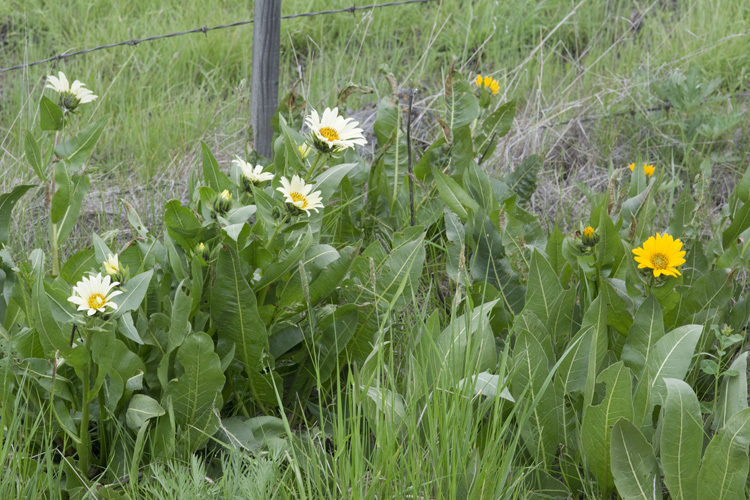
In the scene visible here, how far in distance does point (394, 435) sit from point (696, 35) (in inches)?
127

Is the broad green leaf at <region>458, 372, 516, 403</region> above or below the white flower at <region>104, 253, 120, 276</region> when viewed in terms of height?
below

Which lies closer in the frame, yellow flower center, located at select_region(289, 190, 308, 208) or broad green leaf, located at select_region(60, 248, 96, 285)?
yellow flower center, located at select_region(289, 190, 308, 208)

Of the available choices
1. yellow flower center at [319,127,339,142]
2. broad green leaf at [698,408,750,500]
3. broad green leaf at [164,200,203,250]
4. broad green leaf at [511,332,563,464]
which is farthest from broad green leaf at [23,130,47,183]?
broad green leaf at [698,408,750,500]

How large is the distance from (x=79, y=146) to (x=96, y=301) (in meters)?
0.62

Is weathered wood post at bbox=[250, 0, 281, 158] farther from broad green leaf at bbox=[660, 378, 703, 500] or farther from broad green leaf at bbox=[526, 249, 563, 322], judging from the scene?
broad green leaf at bbox=[660, 378, 703, 500]

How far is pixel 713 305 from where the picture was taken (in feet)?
5.81

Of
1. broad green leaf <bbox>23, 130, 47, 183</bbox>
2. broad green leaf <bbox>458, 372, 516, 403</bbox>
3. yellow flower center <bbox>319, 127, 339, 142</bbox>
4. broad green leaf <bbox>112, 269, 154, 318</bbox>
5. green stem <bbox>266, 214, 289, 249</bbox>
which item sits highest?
yellow flower center <bbox>319, 127, 339, 142</bbox>

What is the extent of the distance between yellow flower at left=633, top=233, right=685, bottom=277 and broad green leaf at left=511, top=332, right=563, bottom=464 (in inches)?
11.9

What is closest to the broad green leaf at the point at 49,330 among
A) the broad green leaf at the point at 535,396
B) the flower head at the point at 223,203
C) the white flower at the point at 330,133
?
the flower head at the point at 223,203

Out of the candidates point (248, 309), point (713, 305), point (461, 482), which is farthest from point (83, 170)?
point (713, 305)

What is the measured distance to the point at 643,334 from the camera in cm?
161

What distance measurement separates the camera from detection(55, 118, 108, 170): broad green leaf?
1.70 metres

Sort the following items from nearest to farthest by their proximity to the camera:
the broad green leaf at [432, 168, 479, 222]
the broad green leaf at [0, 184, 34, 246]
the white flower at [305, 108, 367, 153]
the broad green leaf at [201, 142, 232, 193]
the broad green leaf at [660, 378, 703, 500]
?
1. the broad green leaf at [660, 378, 703, 500]
2. the white flower at [305, 108, 367, 153]
3. the broad green leaf at [0, 184, 34, 246]
4. the broad green leaf at [201, 142, 232, 193]
5. the broad green leaf at [432, 168, 479, 222]

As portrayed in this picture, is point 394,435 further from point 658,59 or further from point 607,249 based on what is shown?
point 658,59
